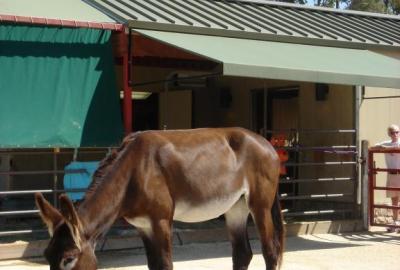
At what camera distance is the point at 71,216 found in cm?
562

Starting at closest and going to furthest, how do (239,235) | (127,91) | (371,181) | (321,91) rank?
1. (239,235)
2. (127,91)
3. (371,181)
4. (321,91)

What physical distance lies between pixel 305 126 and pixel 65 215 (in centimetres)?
834

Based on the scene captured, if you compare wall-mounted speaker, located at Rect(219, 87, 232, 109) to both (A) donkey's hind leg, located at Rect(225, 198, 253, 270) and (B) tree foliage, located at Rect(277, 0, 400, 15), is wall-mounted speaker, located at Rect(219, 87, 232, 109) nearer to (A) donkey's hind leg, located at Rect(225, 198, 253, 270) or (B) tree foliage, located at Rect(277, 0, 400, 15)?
(A) donkey's hind leg, located at Rect(225, 198, 253, 270)

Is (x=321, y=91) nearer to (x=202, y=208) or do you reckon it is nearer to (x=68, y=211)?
(x=202, y=208)

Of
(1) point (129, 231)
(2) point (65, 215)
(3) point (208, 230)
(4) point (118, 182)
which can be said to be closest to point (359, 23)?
(3) point (208, 230)

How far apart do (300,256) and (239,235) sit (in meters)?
2.07

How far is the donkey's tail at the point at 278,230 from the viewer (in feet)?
25.8

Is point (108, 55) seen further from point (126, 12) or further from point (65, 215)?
point (65, 215)

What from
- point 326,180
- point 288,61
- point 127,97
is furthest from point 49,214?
point 326,180

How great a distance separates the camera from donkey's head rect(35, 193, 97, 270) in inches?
219

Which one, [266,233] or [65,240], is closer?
[65,240]

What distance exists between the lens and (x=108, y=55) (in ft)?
31.9

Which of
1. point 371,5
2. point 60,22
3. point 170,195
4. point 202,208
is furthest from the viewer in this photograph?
point 371,5

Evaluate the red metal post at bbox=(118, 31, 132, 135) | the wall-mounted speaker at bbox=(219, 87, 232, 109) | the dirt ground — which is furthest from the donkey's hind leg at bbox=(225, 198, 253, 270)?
the wall-mounted speaker at bbox=(219, 87, 232, 109)
